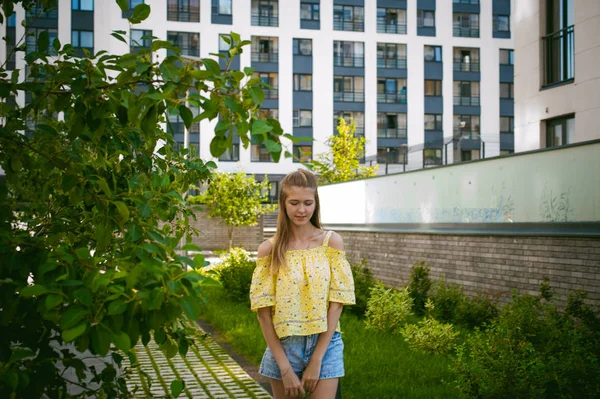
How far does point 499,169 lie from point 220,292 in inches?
301

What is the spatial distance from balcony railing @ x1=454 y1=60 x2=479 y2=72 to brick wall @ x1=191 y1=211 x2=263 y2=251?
75.2 feet

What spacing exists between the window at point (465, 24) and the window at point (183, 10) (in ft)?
68.4

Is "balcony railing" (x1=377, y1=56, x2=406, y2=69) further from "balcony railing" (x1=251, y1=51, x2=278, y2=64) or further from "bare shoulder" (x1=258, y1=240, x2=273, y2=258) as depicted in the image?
"bare shoulder" (x1=258, y1=240, x2=273, y2=258)

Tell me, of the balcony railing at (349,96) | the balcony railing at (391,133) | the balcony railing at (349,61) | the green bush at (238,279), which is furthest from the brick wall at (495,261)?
the balcony railing at (349,61)

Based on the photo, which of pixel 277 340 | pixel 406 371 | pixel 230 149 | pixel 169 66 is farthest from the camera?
pixel 406 371

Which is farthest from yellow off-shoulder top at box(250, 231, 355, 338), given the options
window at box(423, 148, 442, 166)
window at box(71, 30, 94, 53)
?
window at box(71, 30, 94, 53)

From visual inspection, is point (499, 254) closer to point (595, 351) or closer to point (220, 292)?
point (595, 351)

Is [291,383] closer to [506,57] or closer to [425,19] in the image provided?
[425,19]

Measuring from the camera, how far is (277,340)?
381 cm

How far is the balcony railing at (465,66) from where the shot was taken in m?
58.8

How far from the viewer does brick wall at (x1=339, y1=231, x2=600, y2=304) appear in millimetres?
10250

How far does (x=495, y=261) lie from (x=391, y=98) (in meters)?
46.6

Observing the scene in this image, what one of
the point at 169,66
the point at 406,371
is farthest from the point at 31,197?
A: the point at 406,371

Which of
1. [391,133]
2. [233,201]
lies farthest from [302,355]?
[391,133]
